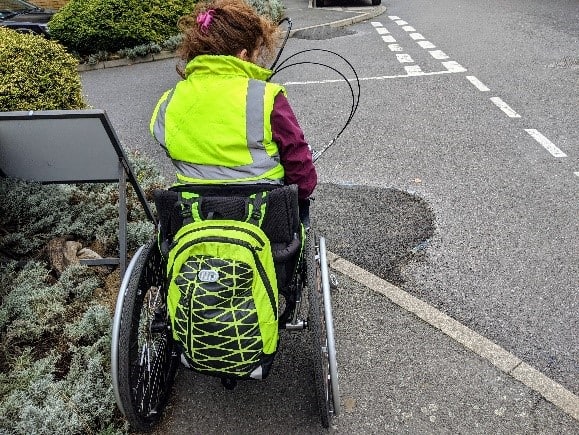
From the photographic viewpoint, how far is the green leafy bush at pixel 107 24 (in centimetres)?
1074

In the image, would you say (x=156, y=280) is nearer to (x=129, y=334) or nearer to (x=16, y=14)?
(x=129, y=334)

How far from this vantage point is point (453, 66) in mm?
8711

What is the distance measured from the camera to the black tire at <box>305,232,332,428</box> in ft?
7.30

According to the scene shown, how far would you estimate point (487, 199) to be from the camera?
4570 millimetres

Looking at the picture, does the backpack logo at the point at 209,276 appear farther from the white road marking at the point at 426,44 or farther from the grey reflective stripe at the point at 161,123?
the white road marking at the point at 426,44

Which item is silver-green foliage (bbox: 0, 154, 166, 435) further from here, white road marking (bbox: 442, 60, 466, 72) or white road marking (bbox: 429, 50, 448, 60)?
white road marking (bbox: 429, 50, 448, 60)

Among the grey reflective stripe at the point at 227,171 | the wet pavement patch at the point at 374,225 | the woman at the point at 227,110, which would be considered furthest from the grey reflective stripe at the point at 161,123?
the wet pavement patch at the point at 374,225

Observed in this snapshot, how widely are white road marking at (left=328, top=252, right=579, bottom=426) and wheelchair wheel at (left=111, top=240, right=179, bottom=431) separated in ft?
4.63

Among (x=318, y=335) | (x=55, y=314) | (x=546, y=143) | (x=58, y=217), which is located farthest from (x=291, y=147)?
(x=546, y=143)

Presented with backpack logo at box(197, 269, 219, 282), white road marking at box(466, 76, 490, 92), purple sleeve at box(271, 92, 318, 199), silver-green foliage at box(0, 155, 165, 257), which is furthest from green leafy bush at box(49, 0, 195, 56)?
backpack logo at box(197, 269, 219, 282)

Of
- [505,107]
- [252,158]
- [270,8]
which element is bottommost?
[270,8]

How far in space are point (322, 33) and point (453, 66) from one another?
4385mm

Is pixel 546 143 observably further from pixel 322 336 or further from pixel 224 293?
pixel 224 293

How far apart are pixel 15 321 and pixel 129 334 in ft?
4.13
